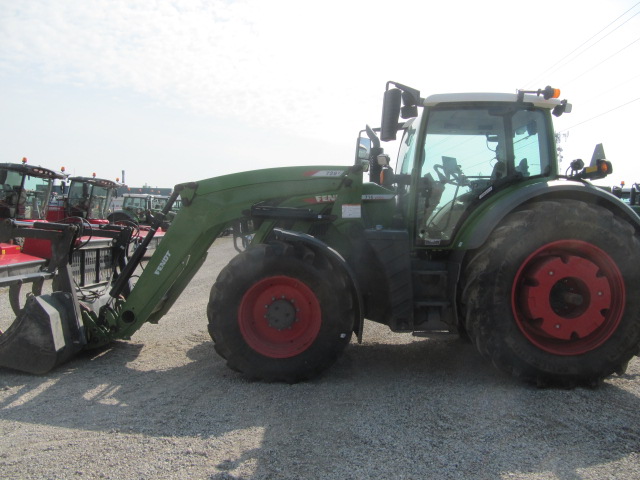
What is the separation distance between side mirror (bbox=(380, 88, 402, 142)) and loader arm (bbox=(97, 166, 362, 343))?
0.47 meters

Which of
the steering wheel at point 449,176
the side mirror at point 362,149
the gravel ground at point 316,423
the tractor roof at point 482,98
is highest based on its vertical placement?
the tractor roof at point 482,98

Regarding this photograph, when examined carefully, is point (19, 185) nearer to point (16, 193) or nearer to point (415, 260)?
point (16, 193)

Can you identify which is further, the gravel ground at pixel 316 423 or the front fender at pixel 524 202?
the front fender at pixel 524 202

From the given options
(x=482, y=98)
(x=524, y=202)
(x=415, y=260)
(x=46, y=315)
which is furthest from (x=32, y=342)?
(x=482, y=98)

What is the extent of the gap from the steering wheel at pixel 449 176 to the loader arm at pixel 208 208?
0.69 meters

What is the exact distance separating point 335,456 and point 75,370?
8.72ft

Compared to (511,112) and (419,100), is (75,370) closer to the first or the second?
(419,100)

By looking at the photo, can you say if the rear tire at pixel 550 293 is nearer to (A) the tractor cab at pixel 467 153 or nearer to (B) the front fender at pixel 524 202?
(B) the front fender at pixel 524 202

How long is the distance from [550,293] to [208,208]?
288 centimetres

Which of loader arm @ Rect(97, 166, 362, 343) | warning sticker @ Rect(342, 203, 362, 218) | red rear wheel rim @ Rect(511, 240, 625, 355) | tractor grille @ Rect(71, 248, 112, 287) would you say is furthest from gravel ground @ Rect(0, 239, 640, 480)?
tractor grille @ Rect(71, 248, 112, 287)

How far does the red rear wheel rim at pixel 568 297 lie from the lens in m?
3.94

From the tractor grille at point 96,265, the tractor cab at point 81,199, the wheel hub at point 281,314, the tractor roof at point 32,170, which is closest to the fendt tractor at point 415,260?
the wheel hub at point 281,314

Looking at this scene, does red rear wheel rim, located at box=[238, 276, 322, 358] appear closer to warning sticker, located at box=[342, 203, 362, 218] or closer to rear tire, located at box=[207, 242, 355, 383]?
rear tire, located at box=[207, 242, 355, 383]

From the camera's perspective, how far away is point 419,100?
4.43m
